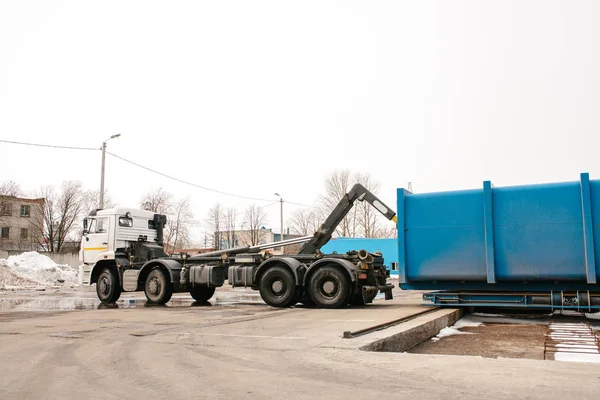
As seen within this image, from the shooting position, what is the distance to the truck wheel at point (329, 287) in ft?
45.3

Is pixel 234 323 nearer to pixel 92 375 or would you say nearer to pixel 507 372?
pixel 92 375

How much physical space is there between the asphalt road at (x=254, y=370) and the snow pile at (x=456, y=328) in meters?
2.22

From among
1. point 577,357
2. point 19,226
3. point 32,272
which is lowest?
point 577,357

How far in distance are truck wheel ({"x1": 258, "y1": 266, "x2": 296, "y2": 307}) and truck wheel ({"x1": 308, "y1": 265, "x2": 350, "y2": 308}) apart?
590 mm

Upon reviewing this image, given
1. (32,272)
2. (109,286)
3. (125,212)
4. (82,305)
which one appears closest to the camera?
(82,305)

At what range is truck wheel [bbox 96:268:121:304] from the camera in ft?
58.4

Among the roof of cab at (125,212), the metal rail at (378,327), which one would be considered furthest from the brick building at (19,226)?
the metal rail at (378,327)

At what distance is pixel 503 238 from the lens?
11.9 meters

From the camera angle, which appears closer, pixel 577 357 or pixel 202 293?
pixel 577 357

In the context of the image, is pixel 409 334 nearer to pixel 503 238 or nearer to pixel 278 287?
pixel 503 238

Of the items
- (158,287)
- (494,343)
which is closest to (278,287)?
(158,287)

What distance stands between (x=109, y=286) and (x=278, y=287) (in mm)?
6427

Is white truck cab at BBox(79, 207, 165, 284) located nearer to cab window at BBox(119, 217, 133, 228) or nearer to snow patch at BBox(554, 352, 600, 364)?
cab window at BBox(119, 217, 133, 228)

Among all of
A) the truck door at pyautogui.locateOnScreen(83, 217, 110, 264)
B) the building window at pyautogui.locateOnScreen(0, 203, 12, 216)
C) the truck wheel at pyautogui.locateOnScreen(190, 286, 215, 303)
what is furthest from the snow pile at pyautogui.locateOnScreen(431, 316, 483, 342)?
the building window at pyautogui.locateOnScreen(0, 203, 12, 216)
